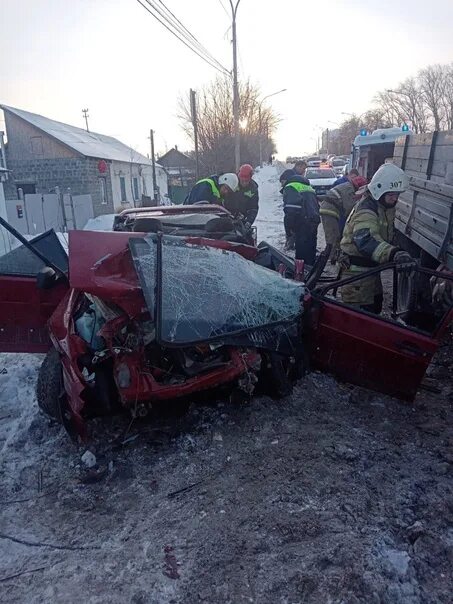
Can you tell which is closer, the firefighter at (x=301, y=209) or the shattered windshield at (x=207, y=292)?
the shattered windshield at (x=207, y=292)

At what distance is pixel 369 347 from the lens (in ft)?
11.5

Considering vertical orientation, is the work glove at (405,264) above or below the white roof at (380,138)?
below

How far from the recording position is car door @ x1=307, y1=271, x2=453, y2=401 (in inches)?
133

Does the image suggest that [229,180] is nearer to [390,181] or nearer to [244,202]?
[244,202]

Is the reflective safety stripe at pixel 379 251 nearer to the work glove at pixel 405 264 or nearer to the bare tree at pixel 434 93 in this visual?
the work glove at pixel 405 264

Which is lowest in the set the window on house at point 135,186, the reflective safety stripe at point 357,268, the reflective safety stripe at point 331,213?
the window on house at point 135,186

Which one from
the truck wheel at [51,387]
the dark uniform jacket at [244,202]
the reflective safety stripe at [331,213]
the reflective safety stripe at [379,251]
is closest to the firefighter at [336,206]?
the reflective safety stripe at [331,213]

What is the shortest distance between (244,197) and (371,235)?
14.6ft

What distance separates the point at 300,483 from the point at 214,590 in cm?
84

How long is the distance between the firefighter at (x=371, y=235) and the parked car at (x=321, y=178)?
21047mm

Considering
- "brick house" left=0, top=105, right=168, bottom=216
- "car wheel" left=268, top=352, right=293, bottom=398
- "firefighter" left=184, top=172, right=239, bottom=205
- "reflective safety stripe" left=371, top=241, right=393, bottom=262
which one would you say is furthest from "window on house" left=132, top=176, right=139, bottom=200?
"car wheel" left=268, top=352, right=293, bottom=398

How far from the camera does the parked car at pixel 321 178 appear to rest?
25.3 metres

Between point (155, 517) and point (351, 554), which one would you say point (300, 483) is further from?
point (155, 517)

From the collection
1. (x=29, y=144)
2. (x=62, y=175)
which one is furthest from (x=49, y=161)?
(x=29, y=144)
